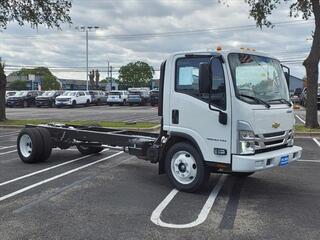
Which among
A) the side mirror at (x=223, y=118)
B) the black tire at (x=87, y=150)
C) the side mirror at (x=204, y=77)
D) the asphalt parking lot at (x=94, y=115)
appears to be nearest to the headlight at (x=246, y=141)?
the side mirror at (x=223, y=118)

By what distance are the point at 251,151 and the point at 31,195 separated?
12.0 ft

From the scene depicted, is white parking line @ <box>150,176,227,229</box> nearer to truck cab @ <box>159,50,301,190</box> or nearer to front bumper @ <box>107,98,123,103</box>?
truck cab @ <box>159,50,301,190</box>

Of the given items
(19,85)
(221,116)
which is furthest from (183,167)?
(19,85)

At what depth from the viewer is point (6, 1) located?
22.2m

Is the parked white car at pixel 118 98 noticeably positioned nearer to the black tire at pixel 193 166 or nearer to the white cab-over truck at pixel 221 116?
the white cab-over truck at pixel 221 116

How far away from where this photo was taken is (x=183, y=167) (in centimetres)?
800

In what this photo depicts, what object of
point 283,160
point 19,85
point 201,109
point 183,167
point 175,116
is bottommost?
point 183,167

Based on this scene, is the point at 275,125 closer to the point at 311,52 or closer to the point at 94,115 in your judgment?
the point at 311,52

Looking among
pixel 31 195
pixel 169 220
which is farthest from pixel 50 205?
pixel 169 220

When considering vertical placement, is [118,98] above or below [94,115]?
above

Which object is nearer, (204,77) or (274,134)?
(204,77)

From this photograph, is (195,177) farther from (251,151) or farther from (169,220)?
(169,220)

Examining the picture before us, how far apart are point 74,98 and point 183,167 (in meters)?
40.3

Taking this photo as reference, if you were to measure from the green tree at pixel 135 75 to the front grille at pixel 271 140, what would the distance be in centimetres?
11397
